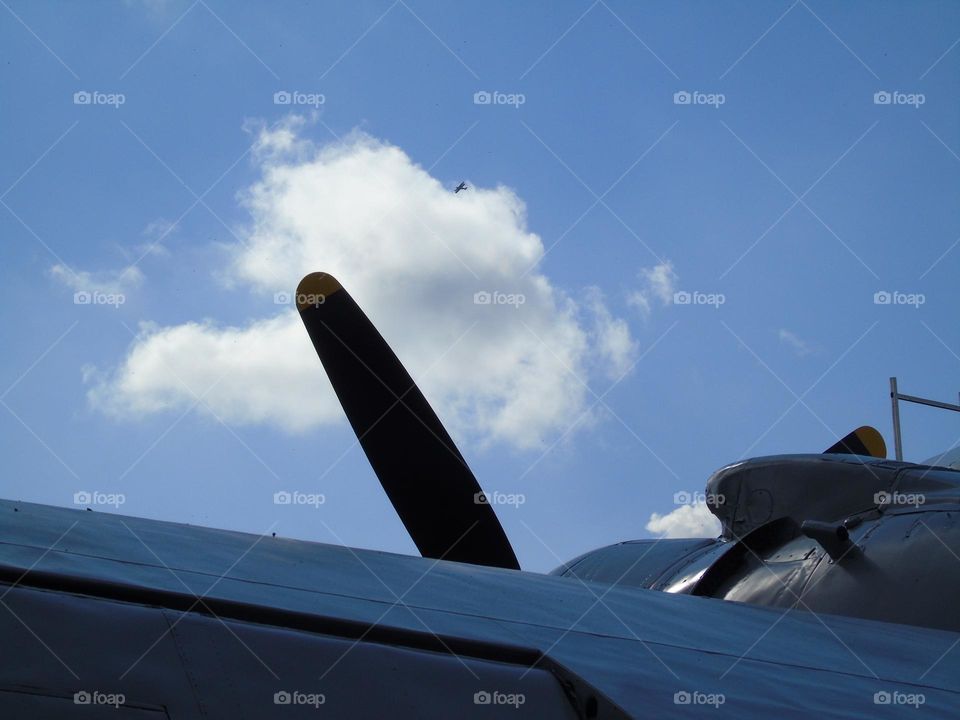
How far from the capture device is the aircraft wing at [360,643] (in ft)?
9.46

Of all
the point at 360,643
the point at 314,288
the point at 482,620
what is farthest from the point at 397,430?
the point at 360,643

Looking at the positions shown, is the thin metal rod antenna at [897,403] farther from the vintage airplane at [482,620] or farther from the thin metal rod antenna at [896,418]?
the vintage airplane at [482,620]

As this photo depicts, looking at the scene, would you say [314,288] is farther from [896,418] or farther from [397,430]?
[896,418]

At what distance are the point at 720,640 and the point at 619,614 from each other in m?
0.51

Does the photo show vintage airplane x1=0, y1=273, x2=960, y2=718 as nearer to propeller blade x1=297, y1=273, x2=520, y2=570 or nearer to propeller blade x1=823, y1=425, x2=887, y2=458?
propeller blade x1=297, y1=273, x2=520, y2=570

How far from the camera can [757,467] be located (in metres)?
8.72

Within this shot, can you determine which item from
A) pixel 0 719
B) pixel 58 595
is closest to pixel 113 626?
pixel 58 595

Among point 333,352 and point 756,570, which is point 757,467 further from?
point 333,352

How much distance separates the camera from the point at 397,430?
8.85 metres

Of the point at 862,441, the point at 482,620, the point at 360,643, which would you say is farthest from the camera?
the point at 862,441

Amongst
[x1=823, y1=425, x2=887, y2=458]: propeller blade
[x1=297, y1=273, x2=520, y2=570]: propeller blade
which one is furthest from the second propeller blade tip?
[x1=823, y1=425, x2=887, y2=458]: propeller blade

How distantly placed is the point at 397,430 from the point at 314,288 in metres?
1.37

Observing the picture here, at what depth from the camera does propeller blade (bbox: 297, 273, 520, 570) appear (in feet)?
28.8

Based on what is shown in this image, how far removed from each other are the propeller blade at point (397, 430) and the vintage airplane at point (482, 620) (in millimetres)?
48
